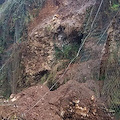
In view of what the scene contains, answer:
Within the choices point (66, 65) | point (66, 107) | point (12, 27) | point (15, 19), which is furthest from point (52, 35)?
point (66, 107)

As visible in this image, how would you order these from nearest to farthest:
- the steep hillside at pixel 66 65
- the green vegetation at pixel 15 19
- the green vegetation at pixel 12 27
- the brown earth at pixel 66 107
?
the brown earth at pixel 66 107 → the steep hillside at pixel 66 65 → the green vegetation at pixel 12 27 → the green vegetation at pixel 15 19

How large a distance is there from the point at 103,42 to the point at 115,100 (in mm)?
1627

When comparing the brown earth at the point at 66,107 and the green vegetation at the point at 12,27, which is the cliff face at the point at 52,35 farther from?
the brown earth at the point at 66,107

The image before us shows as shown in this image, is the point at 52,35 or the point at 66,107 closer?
the point at 66,107

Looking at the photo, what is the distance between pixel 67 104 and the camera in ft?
15.6

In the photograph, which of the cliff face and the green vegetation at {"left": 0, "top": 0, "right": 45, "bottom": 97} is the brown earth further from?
the green vegetation at {"left": 0, "top": 0, "right": 45, "bottom": 97}

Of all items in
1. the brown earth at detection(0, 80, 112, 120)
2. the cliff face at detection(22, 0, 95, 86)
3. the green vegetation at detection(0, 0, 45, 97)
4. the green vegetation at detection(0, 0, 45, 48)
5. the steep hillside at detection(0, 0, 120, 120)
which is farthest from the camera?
the green vegetation at detection(0, 0, 45, 48)

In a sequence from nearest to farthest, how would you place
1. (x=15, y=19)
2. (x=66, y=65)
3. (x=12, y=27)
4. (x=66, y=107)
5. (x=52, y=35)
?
1. (x=66, y=107)
2. (x=66, y=65)
3. (x=52, y=35)
4. (x=15, y=19)
5. (x=12, y=27)

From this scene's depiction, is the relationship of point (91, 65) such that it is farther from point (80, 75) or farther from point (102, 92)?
point (102, 92)

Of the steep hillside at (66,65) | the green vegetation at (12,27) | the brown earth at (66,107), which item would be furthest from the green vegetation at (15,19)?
the brown earth at (66,107)

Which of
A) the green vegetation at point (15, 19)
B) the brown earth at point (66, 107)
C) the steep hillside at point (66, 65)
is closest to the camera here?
the brown earth at point (66, 107)

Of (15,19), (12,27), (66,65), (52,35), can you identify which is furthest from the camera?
(12,27)

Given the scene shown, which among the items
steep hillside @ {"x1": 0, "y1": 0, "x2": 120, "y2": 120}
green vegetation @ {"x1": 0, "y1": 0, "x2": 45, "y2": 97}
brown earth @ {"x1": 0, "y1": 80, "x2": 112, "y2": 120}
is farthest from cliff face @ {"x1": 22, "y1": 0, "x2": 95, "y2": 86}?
brown earth @ {"x1": 0, "y1": 80, "x2": 112, "y2": 120}

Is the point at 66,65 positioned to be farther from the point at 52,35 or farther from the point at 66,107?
the point at 66,107
